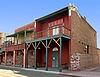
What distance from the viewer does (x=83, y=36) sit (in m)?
17.4

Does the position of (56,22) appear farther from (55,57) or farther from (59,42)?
(55,57)

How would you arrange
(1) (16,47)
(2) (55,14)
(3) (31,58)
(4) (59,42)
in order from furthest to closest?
(1) (16,47) → (3) (31,58) → (2) (55,14) → (4) (59,42)

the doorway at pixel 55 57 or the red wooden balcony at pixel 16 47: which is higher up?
the red wooden balcony at pixel 16 47

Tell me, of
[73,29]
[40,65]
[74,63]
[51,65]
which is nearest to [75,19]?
[73,29]

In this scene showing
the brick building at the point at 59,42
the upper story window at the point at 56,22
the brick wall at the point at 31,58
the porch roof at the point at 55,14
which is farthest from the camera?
the brick wall at the point at 31,58

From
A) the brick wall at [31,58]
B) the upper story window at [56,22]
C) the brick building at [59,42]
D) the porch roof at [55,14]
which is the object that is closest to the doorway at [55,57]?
the brick building at [59,42]

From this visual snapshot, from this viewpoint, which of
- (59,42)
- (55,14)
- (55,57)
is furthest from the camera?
(55,57)

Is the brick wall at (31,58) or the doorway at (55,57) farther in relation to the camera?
the brick wall at (31,58)

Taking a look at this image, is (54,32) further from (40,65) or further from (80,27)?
(40,65)

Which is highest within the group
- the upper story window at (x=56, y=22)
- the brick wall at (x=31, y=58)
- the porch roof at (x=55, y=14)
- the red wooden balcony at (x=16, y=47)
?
the porch roof at (x=55, y=14)

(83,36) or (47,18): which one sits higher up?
(47,18)

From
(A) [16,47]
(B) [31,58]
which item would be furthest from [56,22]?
(A) [16,47]

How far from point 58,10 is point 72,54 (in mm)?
6096

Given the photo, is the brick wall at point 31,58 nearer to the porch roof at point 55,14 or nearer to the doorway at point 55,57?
the doorway at point 55,57
